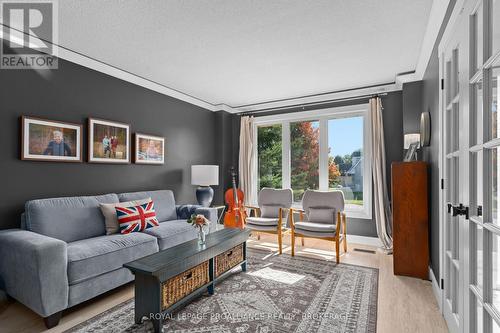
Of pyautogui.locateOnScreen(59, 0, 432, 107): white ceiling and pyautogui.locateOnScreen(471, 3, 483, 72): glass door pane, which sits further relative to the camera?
pyautogui.locateOnScreen(59, 0, 432, 107): white ceiling

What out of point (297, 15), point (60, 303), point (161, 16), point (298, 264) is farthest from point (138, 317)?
point (297, 15)

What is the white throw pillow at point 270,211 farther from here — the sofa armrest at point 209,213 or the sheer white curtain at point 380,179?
the sheer white curtain at point 380,179

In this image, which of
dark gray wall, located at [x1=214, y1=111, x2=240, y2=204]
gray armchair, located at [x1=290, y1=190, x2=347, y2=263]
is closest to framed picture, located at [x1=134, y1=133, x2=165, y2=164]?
dark gray wall, located at [x1=214, y1=111, x2=240, y2=204]

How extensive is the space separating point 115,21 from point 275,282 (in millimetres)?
2999

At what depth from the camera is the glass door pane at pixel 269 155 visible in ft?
17.0

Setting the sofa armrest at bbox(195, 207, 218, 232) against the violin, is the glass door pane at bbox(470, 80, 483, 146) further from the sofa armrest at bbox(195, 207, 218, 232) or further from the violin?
the violin

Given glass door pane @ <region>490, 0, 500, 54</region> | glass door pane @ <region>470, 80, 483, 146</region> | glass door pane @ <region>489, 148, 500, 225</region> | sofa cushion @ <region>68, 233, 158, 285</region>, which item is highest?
glass door pane @ <region>490, 0, 500, 54</region>

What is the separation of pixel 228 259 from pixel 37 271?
5.34 ft

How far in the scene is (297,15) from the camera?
227 centimetres

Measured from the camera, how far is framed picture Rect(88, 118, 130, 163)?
10.3ft

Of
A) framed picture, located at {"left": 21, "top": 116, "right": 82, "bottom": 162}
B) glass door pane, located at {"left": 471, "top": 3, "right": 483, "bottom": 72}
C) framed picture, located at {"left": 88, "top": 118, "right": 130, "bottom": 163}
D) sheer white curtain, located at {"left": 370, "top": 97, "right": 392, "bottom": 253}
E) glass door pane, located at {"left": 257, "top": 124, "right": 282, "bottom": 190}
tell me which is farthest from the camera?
glass door pane, located at {"left": 257, "top": 124, "right": 282, "bottom": 190}

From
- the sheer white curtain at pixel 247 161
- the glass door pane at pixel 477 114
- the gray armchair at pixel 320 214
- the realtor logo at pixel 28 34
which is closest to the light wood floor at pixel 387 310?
the gray armchair at pixel 320 214

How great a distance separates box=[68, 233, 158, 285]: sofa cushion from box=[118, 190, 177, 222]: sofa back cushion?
760 millimetres

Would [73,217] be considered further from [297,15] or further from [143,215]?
[297,15]
